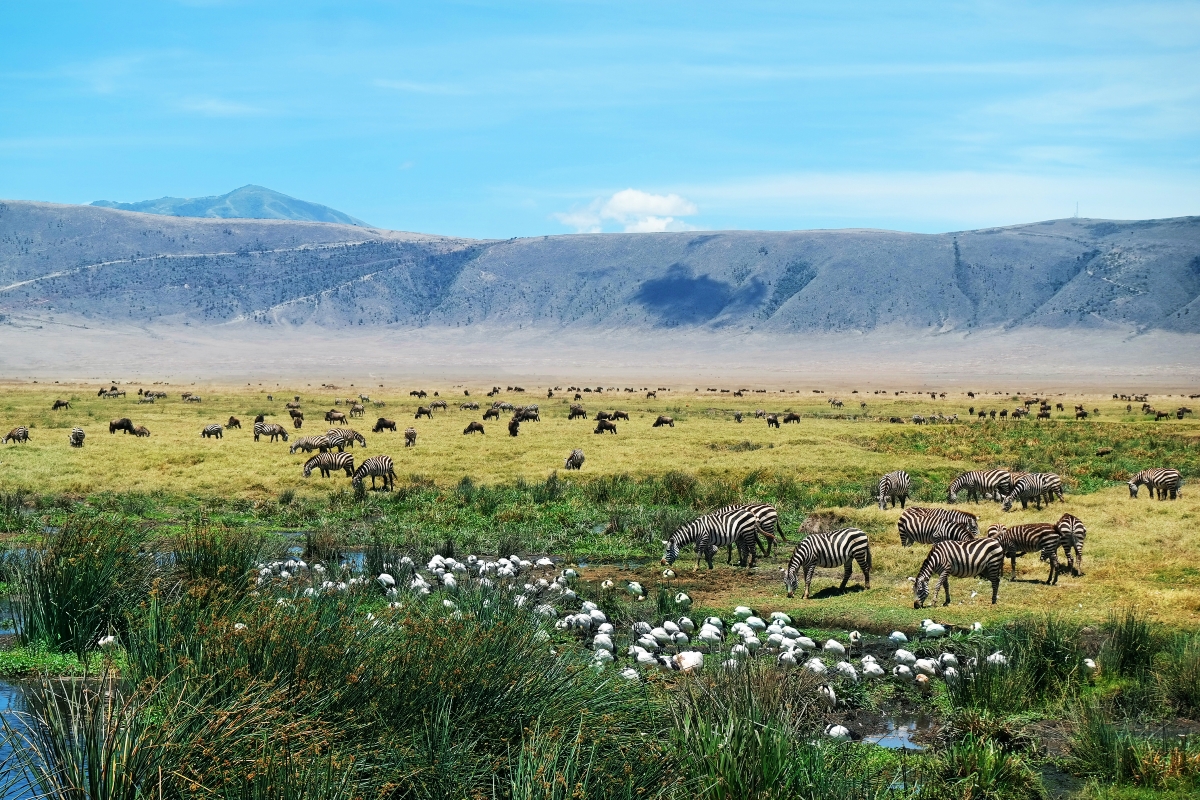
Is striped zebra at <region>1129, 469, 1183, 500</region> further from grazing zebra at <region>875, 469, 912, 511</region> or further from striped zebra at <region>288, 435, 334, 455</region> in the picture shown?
striped zebra at <region>288, 435, 334, 455</region>

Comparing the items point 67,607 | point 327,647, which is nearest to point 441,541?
point 67,607

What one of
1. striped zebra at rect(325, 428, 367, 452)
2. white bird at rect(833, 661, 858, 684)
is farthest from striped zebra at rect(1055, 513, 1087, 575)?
striped zebra at rect(325, 428, 367, 452)

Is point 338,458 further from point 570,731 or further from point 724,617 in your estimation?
point 570,731

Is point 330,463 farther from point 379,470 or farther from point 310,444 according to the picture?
point 310,444

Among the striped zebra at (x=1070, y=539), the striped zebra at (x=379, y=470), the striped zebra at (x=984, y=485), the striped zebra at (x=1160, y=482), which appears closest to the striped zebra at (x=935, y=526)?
the striped zebra at (x=1070, y=539)

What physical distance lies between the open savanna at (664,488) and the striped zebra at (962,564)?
0.36 m

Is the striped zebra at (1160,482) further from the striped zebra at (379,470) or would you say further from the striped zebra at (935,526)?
the striped zebra at (379,470)

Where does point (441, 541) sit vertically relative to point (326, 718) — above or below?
below

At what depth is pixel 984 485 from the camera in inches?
1061

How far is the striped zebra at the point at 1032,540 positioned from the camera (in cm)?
1756

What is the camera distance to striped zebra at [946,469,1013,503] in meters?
26.3

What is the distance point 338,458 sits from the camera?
31.8 metres

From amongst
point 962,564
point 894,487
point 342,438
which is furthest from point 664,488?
point 342,438

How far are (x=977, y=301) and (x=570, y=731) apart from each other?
197m
